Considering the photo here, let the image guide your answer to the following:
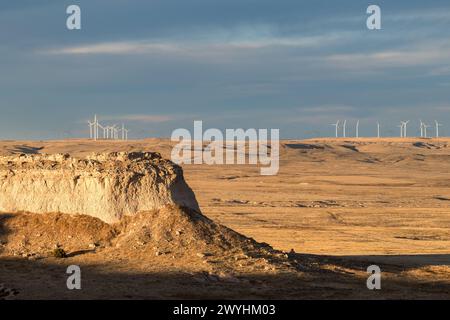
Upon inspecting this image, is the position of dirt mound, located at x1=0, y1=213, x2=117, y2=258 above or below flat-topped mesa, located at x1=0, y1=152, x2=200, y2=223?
below

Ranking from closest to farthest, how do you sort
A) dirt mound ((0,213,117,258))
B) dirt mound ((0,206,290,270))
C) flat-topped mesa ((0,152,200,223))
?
1. dirt mound ((0,206,290,270))
2. dirt mound ((0,213,117,258))
3. flat-topped mesa ((0,152,200,223))

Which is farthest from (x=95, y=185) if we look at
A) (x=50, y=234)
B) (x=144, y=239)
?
(x=144, y=239)

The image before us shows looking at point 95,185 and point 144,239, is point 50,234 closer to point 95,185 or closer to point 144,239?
point 95,185

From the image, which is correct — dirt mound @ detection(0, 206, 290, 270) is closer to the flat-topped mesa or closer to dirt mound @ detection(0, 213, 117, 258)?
dirt mound @ detection(0, 213, 117, 258)

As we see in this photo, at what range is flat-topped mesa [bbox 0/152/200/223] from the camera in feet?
85.9

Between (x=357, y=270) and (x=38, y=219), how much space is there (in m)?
10.4

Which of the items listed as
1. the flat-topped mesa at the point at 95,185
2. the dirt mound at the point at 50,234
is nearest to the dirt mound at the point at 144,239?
the dirt mound at the point at 50,234

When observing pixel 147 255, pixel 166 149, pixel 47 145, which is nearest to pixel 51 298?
pixel 147 255

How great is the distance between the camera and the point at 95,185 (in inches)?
1038

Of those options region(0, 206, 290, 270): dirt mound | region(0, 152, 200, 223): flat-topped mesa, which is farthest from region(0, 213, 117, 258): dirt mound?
region(0, 152, 200, 223): flat-topped mesa

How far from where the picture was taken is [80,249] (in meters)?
25.8

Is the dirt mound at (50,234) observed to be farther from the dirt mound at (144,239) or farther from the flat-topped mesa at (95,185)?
the flat-topped mesa at (95,185)

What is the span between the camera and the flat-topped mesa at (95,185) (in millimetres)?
26172

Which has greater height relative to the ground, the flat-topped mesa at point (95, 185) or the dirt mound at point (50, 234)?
the flat-topped mesa at point (95, 185)
